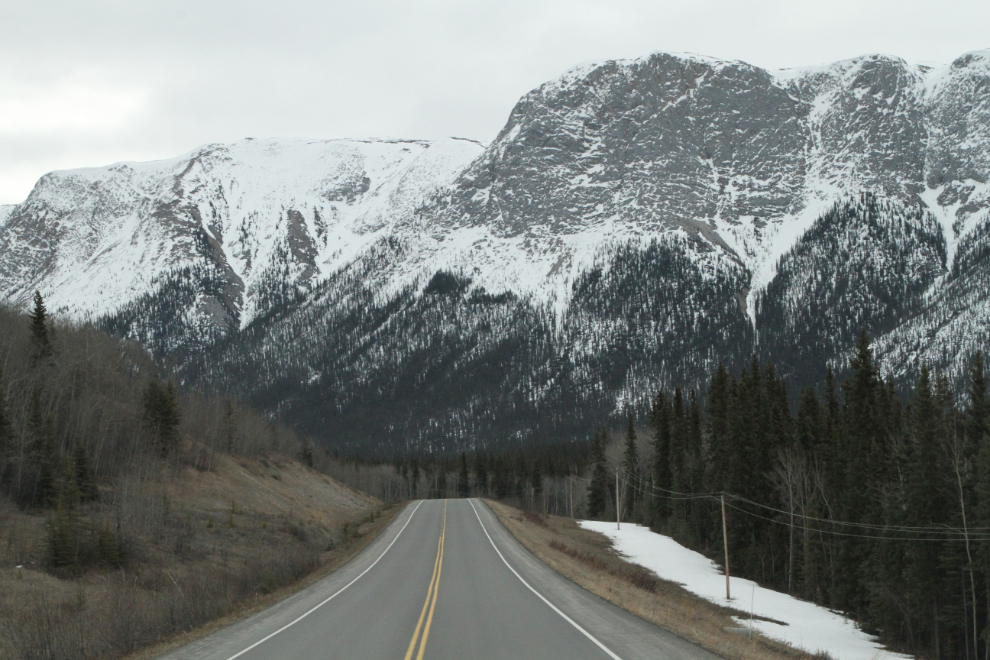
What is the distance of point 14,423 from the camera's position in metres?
46.9

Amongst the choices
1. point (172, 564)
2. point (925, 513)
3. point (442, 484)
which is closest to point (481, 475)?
point (442, 484)

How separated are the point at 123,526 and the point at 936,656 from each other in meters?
40.8

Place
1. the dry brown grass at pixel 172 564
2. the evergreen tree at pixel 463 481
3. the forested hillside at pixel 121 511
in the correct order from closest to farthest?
1. the dry brown grass at pixel 172 564
2. the forested hillside at pixel 121 511
3. the evergreen tree at pixel 463 481

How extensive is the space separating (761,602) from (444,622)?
30166mm

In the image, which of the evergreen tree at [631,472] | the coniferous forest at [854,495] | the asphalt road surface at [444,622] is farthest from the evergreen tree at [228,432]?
the asphalt road surface at [444,622]

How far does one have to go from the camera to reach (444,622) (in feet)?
63.7

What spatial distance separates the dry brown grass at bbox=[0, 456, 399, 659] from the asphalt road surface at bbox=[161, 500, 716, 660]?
1.96m

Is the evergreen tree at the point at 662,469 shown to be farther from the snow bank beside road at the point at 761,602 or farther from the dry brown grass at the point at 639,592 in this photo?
the dry brown grass at the point at 639,592

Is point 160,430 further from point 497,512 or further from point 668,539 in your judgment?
point 668,539

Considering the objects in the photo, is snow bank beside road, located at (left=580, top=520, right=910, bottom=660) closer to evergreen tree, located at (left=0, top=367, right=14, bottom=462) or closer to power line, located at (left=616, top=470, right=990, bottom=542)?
power line, located at (left=616, top=470, right=990, bottom=542)

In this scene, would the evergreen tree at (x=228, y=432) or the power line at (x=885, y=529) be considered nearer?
the power line at (x=885, y=529)

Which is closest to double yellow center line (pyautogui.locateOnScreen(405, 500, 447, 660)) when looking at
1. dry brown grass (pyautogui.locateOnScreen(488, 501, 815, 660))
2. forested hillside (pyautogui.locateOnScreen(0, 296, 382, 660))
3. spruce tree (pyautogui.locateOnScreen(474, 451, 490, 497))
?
dry brown grass (pyautogui.locateOnScreen(488, 501, 815, 660))

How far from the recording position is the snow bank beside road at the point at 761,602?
33.9m

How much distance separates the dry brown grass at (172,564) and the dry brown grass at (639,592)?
10.9 meters
